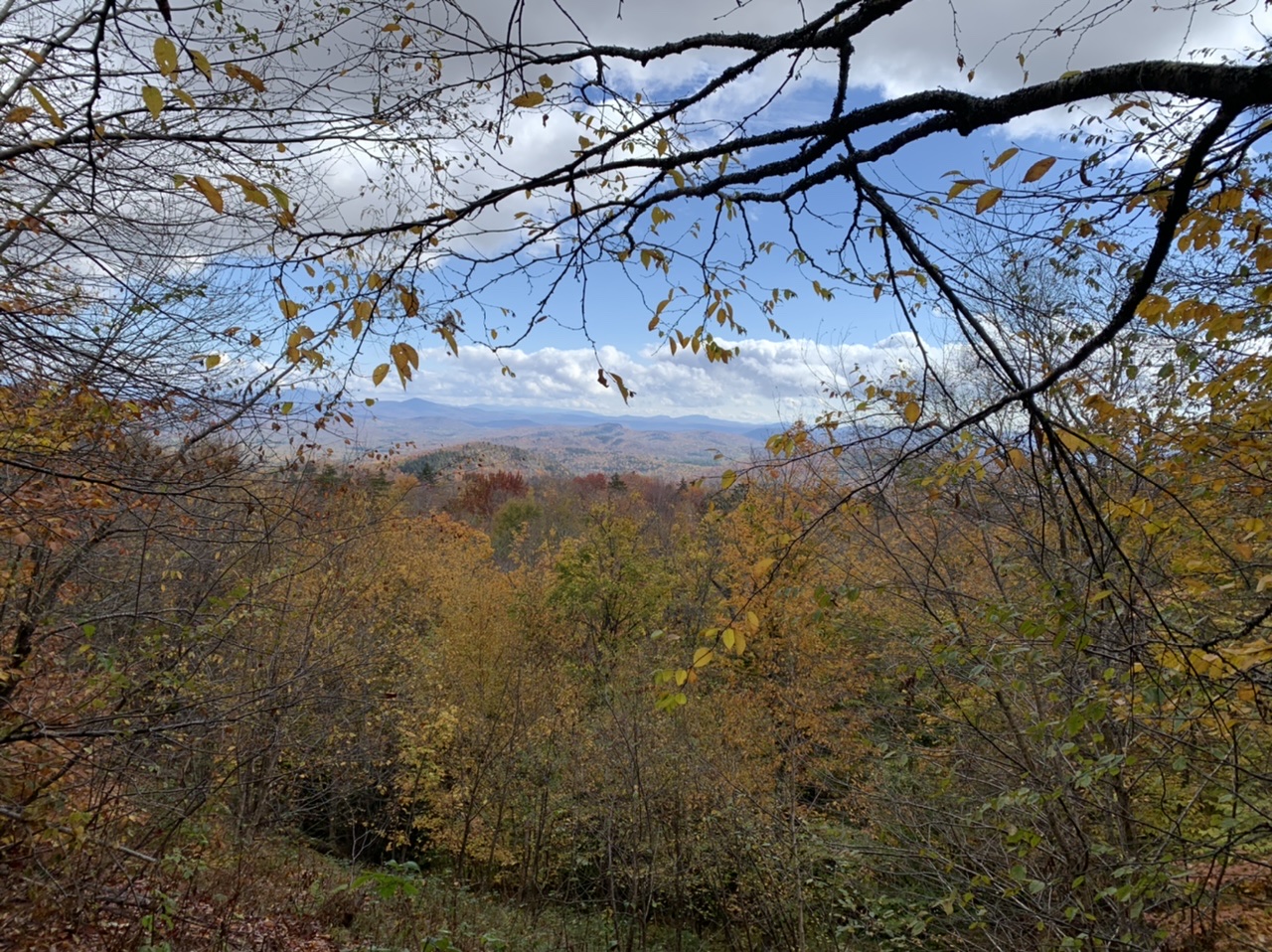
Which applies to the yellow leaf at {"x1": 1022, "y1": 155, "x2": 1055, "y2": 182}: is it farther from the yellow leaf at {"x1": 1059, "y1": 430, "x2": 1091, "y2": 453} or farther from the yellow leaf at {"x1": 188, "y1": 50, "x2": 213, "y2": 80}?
the yellow leaf at {"x1": 188, "y1": 50, "x2": 213, "y2": 80}

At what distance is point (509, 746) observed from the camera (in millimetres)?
8016

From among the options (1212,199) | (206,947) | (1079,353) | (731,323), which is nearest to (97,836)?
(206,947)

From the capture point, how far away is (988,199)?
1.64m

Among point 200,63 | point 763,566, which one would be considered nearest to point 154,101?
point 200,63

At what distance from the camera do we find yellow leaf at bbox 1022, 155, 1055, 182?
1.59m

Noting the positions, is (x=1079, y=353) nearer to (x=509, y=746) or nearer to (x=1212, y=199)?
(x=1212, y=199)

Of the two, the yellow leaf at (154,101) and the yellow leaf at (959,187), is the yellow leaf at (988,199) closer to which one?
the yellow leaf at (959,187)

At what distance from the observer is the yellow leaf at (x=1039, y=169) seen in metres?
1.59

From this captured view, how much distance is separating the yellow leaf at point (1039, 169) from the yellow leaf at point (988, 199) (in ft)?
0.23

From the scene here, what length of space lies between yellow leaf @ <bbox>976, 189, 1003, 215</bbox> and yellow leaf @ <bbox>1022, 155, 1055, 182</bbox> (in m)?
0.07

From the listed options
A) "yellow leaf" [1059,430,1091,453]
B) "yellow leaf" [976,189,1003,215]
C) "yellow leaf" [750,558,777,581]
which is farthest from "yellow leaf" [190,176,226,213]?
"yellow leaf" [1059,430,1091,453]

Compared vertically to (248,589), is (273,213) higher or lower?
higher

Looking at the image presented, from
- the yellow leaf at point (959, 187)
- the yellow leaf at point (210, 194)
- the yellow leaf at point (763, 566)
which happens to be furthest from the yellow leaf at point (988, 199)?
the yellow leaf at point (210, 194)

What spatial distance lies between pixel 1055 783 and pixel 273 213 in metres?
5.42
